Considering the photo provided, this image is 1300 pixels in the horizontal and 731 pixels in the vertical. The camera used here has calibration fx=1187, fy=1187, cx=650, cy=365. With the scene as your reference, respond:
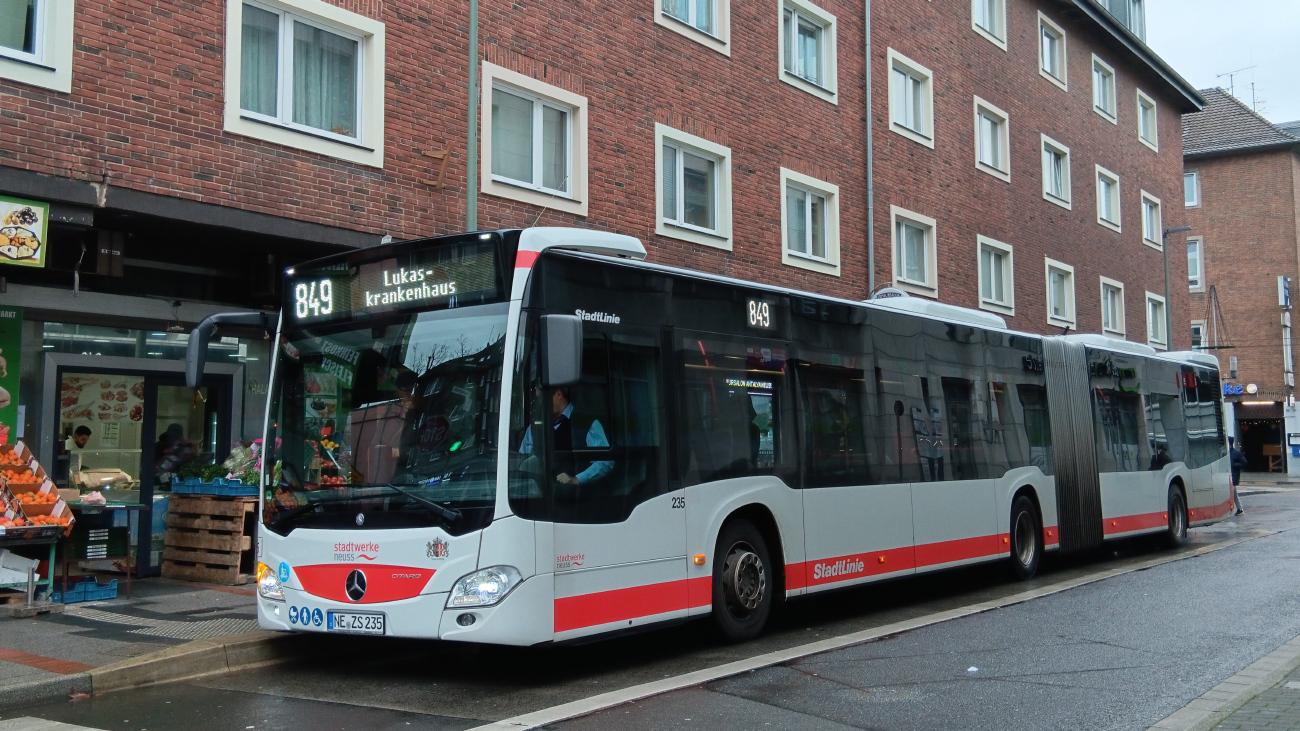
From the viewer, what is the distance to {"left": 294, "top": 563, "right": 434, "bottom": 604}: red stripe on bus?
738 cm

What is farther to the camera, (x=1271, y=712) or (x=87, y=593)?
(x=87, y=593)

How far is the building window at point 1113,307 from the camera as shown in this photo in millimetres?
31188

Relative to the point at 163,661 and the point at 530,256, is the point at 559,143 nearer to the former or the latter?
the point at 530,256

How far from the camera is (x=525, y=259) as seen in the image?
24.8 feet

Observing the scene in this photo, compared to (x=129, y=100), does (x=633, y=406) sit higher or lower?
lower

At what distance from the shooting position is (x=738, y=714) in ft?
22.0

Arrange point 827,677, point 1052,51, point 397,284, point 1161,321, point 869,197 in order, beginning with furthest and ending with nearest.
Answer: point 1161,321 → point 1052,51 → point 869,197 → point 397,284 → point 827,677

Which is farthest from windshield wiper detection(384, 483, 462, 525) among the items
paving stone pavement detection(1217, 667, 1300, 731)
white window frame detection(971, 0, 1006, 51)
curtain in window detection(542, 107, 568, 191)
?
white window frame detection(971, 0, 1006, 51)

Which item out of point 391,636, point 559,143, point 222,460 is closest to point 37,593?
point 222,460

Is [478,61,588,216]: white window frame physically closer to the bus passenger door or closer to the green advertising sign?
the green advertising sign

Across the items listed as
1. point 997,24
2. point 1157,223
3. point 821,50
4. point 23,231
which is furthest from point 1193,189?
point 23,231

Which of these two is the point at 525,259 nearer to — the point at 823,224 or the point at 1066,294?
the point at 823,224

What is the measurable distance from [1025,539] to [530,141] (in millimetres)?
7689

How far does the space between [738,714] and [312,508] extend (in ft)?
10.4
